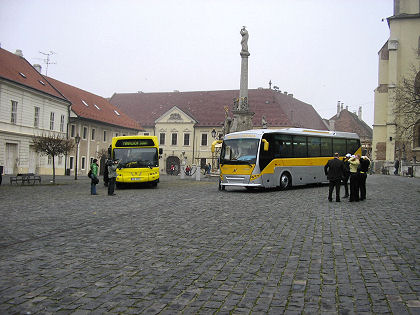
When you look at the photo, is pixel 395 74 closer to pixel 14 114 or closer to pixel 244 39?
pixel 244 39

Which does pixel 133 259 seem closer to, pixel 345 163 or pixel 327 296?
pixel 327 296

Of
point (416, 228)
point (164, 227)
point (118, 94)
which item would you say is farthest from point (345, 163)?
point (118, 94)

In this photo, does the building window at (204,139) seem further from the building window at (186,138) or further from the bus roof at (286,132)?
the bus roof at (286,132)

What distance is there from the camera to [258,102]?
238 feet

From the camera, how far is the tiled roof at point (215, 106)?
7056cm

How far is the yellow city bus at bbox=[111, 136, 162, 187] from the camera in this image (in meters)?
24.5

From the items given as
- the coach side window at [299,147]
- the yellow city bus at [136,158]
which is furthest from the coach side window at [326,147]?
Answer: the yellow city bus at [136,158]

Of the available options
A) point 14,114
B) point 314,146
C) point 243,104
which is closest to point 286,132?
point 314,146

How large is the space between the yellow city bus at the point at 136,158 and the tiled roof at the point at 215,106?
44807 millimetres

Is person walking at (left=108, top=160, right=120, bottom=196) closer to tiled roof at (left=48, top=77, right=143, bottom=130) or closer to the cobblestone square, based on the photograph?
the cobblestone square

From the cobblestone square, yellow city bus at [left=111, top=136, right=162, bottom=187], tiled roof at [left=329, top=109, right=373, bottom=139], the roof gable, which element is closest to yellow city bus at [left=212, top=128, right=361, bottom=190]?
yellow city bus at [left=111, top=136, right=162, bottom=187]

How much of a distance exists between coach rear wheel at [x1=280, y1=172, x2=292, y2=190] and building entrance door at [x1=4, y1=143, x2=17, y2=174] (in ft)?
77.1

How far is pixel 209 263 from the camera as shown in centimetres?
670

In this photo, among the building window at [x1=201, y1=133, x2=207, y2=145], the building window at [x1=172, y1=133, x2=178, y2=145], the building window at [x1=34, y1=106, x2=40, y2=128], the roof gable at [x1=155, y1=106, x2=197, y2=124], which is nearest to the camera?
the building window at [x1=34, y1=106, x2=40, y2=128]
